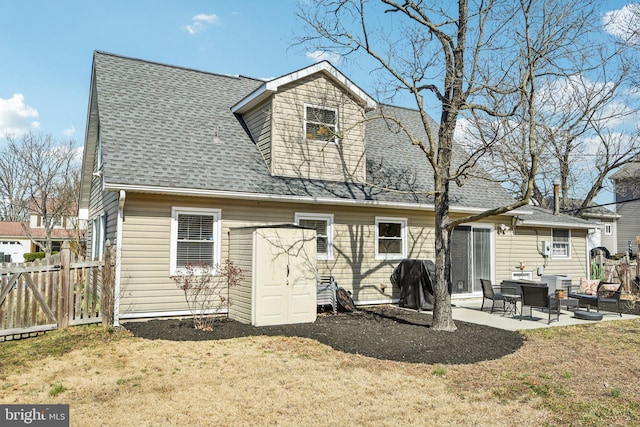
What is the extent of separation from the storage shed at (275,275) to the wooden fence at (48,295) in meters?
2.62

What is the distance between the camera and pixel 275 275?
9.62 metres

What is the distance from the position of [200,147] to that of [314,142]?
2884 mm

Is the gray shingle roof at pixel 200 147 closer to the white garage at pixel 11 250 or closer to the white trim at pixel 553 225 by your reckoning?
the white trim at pixel 553 225

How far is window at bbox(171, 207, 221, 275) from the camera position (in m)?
10.1

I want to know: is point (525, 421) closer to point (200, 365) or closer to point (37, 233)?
point (200, 365)

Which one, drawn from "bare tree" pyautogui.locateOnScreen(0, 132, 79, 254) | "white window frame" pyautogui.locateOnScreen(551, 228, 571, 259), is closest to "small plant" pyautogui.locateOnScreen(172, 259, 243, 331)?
"white window frame" pyautogui.locateOnScreen(551, 228, 571, 259)

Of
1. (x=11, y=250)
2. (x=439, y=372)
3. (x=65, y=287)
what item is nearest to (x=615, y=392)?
(x=439, y=372)

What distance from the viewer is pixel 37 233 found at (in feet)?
142

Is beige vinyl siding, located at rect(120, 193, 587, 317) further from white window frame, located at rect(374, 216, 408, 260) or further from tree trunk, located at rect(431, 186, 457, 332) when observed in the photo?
tree trunk, located at rect(431, 186, 457, 332)

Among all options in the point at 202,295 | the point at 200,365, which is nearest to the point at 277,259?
the point at 202,295

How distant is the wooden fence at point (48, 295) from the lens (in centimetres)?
830

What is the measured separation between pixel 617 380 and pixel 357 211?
7258 mm

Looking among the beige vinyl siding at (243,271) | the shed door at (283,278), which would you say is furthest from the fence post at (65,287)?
the shed door at (283,278)

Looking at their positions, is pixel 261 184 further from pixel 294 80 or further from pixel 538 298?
pixel 538 298
